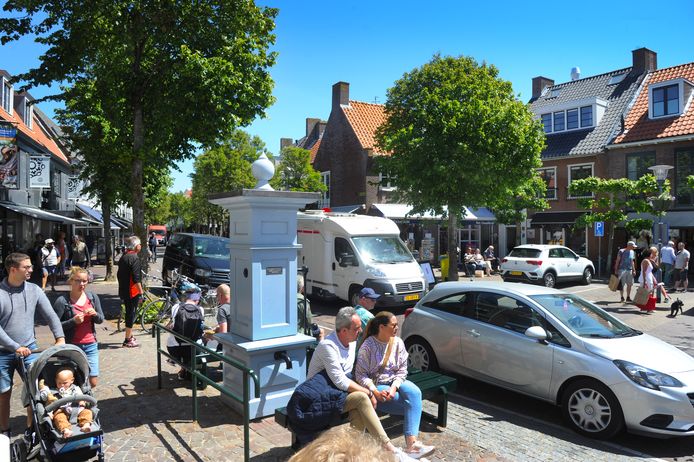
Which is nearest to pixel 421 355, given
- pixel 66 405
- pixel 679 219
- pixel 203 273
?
pixel 66 405

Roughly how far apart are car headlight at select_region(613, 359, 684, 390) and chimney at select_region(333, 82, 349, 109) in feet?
95.4

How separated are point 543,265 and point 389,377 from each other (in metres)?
15.2

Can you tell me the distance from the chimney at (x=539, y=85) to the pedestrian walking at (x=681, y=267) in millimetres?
18207

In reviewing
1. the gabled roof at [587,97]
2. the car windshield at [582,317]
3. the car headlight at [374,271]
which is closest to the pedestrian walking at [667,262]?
the gabled roof at [587,97]

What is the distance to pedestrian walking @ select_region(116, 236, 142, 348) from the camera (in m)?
8.82

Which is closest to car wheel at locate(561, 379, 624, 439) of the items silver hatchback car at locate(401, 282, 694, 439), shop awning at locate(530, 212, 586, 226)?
silver hatchback car at locate(401, 282, 694, 439)

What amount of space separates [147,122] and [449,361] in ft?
31.6

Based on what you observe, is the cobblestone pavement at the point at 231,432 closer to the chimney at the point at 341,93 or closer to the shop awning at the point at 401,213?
the shop awning at the point at 401,213

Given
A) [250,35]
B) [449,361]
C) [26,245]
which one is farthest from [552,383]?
[26,245]

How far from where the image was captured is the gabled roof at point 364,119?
3088cm

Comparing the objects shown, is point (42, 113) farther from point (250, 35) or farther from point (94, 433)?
point (94, 433)

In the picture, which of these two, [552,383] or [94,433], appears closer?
[94,433]

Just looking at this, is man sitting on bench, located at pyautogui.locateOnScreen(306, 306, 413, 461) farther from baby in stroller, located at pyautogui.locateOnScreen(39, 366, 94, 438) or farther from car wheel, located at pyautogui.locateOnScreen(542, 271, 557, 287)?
car wheel, located at pyautogui.locateOnScreen(542, 271, 557, 287)

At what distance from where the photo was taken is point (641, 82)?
28.6 metres
